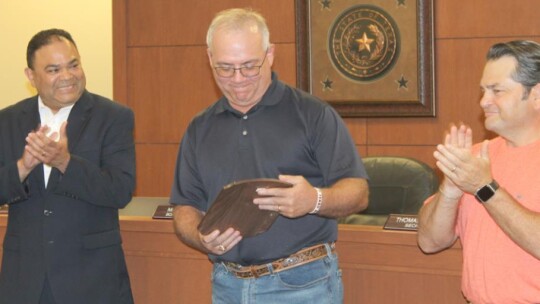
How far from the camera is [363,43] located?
573 cm

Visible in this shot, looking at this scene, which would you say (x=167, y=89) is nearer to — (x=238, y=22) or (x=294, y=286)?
(x=238, y=22)

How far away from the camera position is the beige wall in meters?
6.80

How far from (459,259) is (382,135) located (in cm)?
286

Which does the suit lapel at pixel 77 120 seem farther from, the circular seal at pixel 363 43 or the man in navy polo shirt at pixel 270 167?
the circular seal at pixel 363 43

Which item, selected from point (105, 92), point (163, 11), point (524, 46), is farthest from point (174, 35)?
point (524, 46)

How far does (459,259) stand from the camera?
9.80ft

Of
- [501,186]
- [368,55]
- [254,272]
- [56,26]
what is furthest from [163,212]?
[56,26]

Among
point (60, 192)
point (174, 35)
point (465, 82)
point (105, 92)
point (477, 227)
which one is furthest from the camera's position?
point (105, 92)

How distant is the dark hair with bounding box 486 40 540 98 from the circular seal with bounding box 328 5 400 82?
10.5ft

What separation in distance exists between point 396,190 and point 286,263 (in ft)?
4.96

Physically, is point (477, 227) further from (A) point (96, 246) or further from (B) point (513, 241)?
(A) point (96, 246)

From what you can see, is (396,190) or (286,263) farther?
(396,190)

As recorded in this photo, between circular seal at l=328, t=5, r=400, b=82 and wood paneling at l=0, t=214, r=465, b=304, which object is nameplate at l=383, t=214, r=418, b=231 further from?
circular seal at l=328, t=5, r=400, b=82

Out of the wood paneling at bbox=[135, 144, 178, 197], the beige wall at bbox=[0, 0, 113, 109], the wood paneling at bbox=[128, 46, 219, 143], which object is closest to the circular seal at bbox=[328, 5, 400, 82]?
the wood paneling at bbox=[128, 46, 219, 143]
